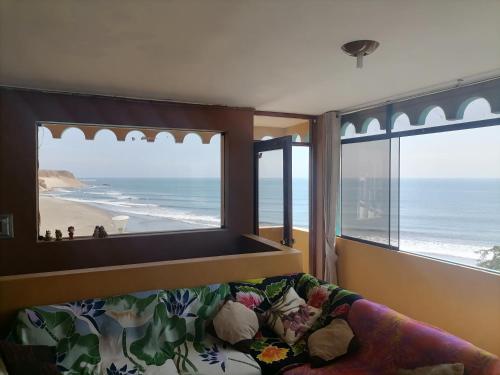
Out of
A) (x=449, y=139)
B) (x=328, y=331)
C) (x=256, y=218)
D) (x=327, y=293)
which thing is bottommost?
(x=328, y=331)

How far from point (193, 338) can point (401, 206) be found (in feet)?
8.68

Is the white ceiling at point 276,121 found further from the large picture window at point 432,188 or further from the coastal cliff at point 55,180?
the coastal cliff at point 55,180

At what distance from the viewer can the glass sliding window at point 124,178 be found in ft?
11.6

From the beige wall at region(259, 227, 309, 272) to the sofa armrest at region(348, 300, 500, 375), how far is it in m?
2.01

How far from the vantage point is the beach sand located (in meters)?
3.47

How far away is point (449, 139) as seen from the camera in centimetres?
340

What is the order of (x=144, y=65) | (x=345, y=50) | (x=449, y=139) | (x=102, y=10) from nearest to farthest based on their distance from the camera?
1. (x=102, y=10)
2. (x=345, y=50)
3. (x=144, y=65)
4. (x=449, y=139)

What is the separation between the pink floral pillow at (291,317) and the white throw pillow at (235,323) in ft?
0.52

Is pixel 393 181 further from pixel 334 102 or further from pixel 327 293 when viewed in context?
pixel 327 293

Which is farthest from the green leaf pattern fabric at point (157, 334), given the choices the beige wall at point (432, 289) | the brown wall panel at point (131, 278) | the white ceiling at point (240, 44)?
the white ceiling at point (240, 44)

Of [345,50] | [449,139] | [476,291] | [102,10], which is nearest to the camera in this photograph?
[102,10]

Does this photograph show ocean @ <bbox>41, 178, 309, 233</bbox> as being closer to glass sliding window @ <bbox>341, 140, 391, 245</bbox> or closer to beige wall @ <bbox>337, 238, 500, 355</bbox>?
glass sliding window @ <bbox>341, 140, 391, 245</bbox>

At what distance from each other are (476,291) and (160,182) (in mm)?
3939

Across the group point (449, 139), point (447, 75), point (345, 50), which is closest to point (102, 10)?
point (345, 50)
